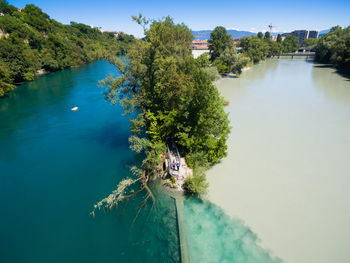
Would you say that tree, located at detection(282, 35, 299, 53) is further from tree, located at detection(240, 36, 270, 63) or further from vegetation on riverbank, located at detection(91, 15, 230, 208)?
vegetation on riverbank, located at detection(91, 15, 230, 208)

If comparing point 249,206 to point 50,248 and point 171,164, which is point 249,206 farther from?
point 50,248

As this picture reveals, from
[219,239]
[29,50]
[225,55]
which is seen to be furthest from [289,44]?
[219,239]

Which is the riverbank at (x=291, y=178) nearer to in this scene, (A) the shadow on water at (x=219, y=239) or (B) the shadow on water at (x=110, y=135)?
(A) the shadow on water at (x=219, y=239)

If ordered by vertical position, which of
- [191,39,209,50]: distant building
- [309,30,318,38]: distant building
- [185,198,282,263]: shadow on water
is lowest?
[185,198,282,263]: shadow on water

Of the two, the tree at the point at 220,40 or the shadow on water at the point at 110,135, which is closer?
the shadow on water at the point at 110,135

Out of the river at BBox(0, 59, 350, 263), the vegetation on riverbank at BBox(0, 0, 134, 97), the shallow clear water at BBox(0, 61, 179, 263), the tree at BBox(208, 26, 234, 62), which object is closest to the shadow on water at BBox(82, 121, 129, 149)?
the shallow clear water at BBox(0, 61, 179, 263)

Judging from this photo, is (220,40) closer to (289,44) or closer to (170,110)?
(170,110)

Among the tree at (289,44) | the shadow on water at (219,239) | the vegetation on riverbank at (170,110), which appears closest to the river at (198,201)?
the shadow on water at (219,239)
